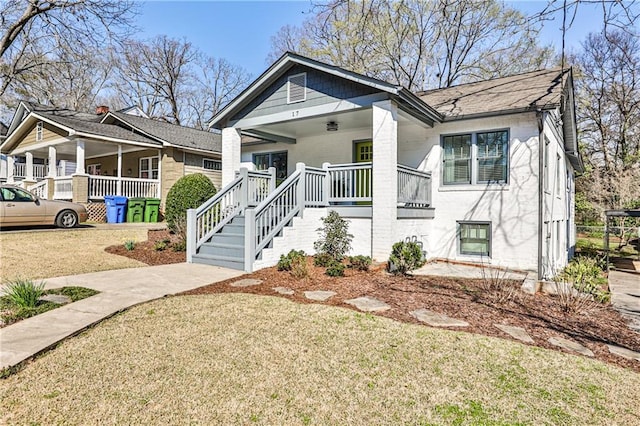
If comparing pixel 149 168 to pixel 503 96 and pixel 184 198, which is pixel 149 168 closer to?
pixel 184 198

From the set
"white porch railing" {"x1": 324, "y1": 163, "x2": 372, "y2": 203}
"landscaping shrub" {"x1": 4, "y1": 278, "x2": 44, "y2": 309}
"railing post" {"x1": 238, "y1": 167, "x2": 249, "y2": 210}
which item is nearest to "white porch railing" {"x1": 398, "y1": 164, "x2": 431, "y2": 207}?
"white porch railing" {"x1": 324, "y1": 163, "x2": 372, "y2": 203}

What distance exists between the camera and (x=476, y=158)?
9805mm

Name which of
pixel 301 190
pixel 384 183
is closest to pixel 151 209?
A: pixel 301 190

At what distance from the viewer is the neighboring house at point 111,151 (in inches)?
675

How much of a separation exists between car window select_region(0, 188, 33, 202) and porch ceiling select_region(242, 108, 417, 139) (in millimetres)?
7260

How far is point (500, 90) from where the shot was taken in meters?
10.6

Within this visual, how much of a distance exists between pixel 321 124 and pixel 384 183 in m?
3.91

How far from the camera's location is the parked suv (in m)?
11.5

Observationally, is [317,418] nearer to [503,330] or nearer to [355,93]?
[503,330]

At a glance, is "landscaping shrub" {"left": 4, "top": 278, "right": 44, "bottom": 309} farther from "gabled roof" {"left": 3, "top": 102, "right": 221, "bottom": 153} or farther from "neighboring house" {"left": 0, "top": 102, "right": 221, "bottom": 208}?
"gabled roof" {"left": 3, "top": 102, "right": 221, "bottom": 153}

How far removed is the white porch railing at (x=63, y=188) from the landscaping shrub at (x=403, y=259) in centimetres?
1579

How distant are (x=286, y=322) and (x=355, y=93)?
6340 millimetres

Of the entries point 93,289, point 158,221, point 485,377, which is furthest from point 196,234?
point 158,221

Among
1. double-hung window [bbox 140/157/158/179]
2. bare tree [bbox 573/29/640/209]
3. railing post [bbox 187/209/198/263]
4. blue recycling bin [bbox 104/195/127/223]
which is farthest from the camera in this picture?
bare tree [bbox 573/29/640/209]
